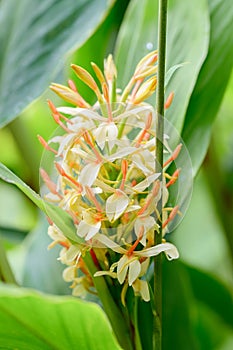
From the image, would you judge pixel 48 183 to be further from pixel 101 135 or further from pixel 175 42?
pixel 175 42

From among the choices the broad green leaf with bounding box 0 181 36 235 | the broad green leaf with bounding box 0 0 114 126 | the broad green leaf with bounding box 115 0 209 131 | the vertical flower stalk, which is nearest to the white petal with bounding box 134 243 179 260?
the vertical flower stalk

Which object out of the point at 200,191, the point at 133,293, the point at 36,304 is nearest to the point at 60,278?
the point at 133,293

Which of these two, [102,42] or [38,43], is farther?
[102,42]

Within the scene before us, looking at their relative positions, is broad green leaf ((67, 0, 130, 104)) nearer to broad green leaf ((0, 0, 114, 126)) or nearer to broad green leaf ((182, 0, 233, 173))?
broad green leaf ((0, 0, 114, 126))

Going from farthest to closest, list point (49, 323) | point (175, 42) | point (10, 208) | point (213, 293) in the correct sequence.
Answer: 1. point (10, 208)
2. point (213, 293)
3. point (175, 42)
4. point (49, 323)

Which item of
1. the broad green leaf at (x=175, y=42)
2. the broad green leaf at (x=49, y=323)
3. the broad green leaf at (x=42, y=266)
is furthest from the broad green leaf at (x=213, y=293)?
the broad green leaf at (x=49, y=323)

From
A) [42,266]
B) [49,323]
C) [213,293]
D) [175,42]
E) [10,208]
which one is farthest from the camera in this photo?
[10,208]

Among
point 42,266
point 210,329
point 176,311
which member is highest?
point 42,266

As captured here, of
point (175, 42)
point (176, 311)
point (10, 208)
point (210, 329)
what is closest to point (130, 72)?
point (175, 42)
